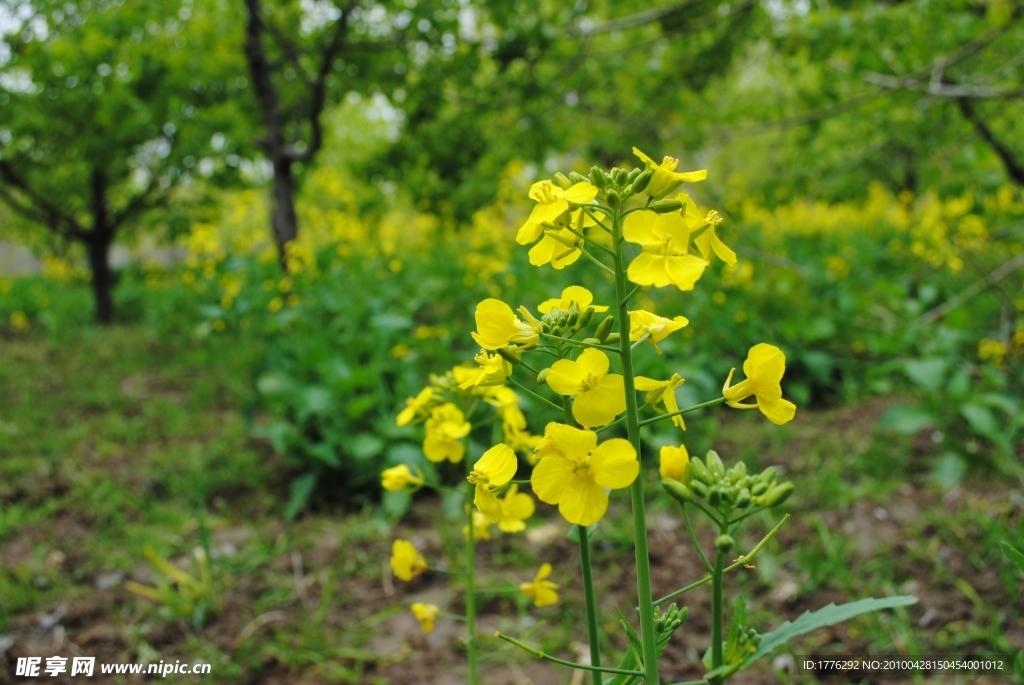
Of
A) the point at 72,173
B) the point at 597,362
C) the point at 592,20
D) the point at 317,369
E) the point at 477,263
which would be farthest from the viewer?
the point at 72,173

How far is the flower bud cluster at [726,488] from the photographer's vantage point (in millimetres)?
787

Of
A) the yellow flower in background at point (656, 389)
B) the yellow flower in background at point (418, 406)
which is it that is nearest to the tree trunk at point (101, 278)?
the yellow flower in background at point (418, 406)

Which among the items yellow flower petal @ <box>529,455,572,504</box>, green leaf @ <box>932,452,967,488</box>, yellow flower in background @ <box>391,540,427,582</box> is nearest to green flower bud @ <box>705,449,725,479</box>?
yellow flower petal @ <box>529,455,572,504</box>

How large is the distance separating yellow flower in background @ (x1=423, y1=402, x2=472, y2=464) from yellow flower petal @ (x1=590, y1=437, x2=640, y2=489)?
470mm

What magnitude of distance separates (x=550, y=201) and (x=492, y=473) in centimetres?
34

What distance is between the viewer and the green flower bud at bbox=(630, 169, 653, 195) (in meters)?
0.83

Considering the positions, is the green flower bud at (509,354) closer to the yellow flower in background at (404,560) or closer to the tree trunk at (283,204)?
the yellow flower in background at (404,560)

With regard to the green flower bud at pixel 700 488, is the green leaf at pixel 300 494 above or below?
below

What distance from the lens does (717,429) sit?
3309 mm

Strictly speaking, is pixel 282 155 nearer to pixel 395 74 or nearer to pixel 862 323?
pixel 395 74

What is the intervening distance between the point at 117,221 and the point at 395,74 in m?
4.47

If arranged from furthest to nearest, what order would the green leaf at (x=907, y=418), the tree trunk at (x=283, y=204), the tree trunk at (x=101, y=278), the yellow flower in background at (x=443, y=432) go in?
the tree trunk at (x=101, y=278)
the tree trunk at (x=283, y=204)
the green leaf at (x=907, y=418)
the yellow flower in background at (x=443, y=432)

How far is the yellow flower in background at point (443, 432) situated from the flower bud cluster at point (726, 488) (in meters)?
0.45

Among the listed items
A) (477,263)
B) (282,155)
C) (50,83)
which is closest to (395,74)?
(282,155)
